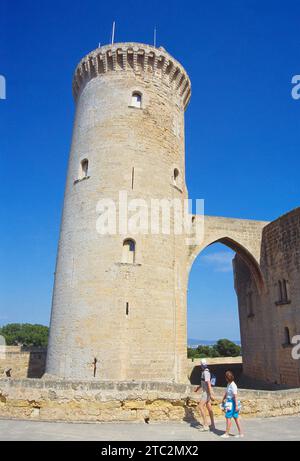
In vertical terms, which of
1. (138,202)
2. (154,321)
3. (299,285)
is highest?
(138,202)

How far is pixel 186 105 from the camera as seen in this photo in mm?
18141

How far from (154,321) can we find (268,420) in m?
6.11

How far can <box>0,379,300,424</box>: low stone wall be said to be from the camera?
6633 mm

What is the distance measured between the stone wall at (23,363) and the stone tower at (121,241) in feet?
21.9

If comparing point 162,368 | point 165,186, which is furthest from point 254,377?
point 165,186

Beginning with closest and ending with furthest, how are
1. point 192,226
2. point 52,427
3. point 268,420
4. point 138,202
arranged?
point 52,427, point 268,420, point 138,202, point 192,226

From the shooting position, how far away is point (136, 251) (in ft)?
42.7

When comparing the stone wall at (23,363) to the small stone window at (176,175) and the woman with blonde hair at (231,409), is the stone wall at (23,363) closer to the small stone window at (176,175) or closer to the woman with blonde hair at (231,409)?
the small stone window at (176,175)

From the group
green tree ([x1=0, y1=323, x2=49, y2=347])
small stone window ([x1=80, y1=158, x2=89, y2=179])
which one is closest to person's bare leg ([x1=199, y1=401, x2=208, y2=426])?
small stone window ([x1=80, y1=158, x2=89, y2=179])

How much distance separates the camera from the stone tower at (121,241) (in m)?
12.0

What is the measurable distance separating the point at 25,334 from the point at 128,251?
55807 mm

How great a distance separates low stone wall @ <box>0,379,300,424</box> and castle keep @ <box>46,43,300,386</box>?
4.90 meters

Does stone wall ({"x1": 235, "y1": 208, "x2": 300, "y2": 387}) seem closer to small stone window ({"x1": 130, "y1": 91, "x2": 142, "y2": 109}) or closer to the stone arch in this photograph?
the stone arch

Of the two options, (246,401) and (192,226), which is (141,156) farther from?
(246,401)
